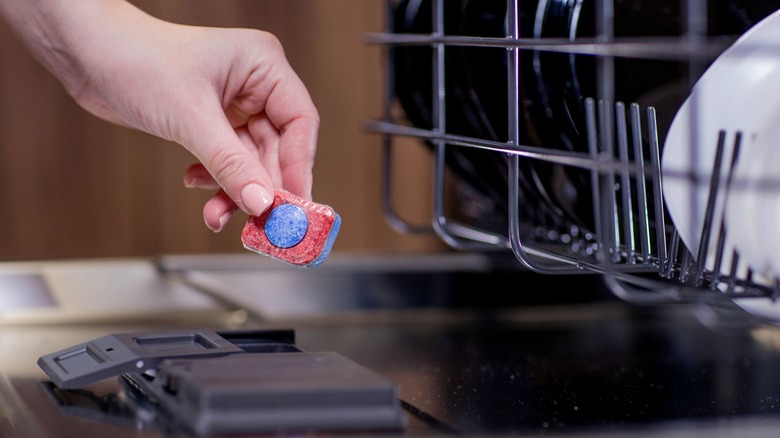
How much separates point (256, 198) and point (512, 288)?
399 mm

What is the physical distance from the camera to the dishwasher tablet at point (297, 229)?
1.75 ft

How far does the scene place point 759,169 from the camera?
0.52m

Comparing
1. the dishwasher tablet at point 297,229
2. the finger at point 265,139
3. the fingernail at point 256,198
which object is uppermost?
the finger at point 265,139

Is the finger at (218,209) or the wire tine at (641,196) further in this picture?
the finger at (218,209)

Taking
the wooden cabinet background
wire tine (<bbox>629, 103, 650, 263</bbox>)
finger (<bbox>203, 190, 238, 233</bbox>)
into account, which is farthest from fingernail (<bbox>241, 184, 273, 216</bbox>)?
the wooden cabinet background

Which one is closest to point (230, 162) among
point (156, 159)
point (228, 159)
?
point (228, 159)

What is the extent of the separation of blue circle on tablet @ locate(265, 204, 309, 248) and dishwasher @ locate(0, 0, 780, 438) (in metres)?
0.06

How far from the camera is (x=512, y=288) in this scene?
0.88 metres

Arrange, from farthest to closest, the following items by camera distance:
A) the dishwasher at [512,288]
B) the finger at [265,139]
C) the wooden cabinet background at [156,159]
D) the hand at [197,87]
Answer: the wooden cabinet background at [156,159] < the finger at [265,139] < the hand at [197,87] < the dishwasher at [512,288]

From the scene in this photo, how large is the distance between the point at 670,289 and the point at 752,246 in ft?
0.30

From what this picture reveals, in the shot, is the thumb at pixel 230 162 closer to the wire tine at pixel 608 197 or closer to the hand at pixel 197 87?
the hand at pixel 197 87

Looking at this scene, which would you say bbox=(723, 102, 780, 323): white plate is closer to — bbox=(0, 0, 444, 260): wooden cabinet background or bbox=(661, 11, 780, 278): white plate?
bbox=(661, 11, 780, 278): white plate

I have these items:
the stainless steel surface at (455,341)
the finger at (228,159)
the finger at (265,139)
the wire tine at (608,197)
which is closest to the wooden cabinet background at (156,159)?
the stainless steel surface at (455,341)

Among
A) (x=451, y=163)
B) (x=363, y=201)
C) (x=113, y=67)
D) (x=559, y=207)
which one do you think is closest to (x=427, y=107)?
(x=451, y=163)
